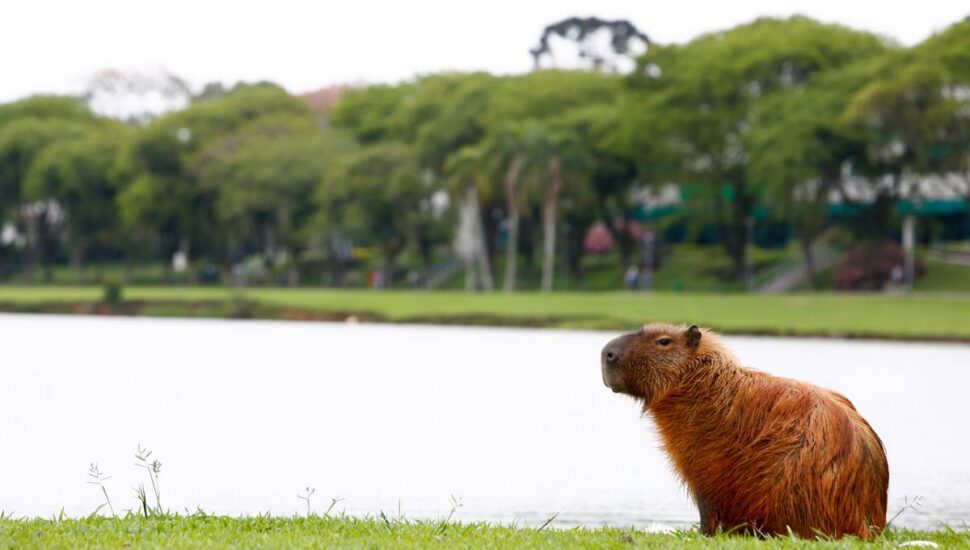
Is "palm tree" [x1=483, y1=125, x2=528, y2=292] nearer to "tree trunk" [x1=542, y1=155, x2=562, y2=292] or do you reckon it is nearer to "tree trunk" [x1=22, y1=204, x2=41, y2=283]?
"tree trunk" [x1=542, y1=155, x2=562, y2=292]

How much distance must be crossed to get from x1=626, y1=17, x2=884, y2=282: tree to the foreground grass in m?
59.2

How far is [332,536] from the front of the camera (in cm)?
845

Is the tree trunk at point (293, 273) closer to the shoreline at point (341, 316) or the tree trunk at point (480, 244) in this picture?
the tree trunk at point (480, 244)

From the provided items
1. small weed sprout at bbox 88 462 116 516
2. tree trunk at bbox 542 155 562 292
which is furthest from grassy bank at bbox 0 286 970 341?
small weed sprout at bbox 88 462 116 516

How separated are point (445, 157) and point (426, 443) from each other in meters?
61.2

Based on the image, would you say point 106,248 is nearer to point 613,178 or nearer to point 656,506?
point 613,178

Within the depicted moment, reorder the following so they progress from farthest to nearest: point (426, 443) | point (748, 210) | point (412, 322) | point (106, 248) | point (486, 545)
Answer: point (106, 248), point (748, 210), point (412, 322), point (426, 443), point (486, 545)

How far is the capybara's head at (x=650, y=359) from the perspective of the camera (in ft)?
28.0

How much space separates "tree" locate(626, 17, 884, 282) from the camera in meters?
67.0

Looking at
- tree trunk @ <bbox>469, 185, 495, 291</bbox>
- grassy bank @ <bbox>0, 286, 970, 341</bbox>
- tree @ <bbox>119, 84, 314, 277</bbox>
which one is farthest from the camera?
tree @ <bbox>119, 84, 314, 277</bbox>

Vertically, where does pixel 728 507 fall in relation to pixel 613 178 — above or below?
below

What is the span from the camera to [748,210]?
72250mm

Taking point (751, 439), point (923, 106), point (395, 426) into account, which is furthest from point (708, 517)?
point (923, 106)

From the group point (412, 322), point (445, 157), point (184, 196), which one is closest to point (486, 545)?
point (412, 322)
